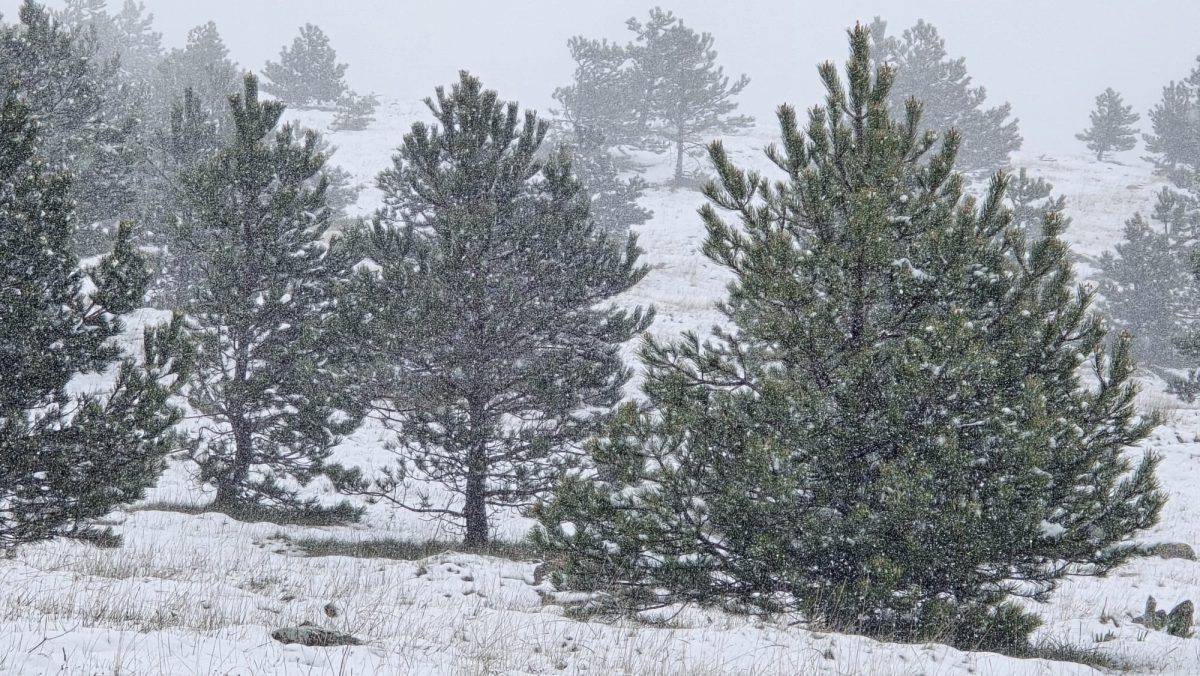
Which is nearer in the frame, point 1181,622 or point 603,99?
point 1181,622

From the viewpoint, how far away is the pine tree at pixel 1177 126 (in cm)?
4769

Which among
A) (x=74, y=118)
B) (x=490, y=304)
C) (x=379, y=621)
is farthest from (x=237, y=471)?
(x=74, y=118)

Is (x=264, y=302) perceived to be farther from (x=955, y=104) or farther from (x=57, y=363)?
(x=955, y=104)

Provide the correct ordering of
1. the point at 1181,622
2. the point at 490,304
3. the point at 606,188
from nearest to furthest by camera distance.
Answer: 1. the point at 1181,622
2. the point at 490,304
3. the point at 606,188

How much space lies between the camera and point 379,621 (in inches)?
230

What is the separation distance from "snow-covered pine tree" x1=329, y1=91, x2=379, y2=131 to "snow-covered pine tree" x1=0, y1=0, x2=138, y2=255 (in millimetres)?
32311

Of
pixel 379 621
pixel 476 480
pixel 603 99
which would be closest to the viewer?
pixel 379 621

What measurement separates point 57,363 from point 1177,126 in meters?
60.8

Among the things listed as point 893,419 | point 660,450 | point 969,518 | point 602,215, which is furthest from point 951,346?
point 602,215

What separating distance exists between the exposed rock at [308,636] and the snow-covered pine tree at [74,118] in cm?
1606

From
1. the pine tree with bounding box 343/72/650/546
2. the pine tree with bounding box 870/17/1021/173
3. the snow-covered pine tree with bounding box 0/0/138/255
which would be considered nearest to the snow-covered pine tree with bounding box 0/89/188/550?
the pine tree with bounding box 343/72/650/546

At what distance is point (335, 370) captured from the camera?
35.7 ft

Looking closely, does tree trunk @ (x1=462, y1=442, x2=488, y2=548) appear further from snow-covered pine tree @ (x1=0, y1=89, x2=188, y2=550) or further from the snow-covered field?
snow-covered pine tree @ (x1=0, y1=89, x2=188, y2=550)

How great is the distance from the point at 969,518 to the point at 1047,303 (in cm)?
210
